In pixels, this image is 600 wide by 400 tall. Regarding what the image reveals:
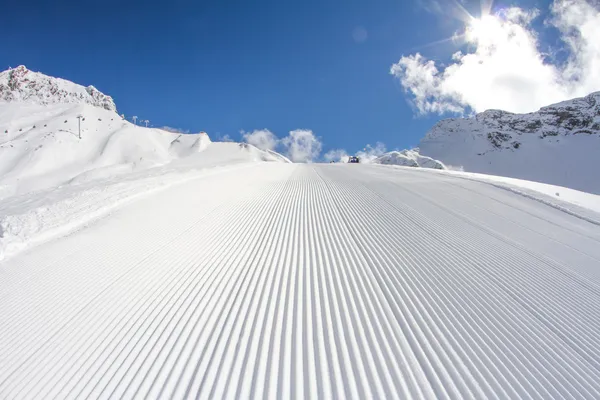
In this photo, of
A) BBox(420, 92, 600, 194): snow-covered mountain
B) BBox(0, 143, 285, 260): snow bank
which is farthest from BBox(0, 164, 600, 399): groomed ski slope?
BBox(420, 92, 600, 194): snow-covered mountain

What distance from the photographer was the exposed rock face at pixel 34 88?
7412cm

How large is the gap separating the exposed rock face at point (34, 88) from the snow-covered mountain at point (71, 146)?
190mm

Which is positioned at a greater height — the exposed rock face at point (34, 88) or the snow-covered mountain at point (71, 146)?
the exposed rock face at point (34, 88)

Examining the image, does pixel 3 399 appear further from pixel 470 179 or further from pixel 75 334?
pixel 470 179

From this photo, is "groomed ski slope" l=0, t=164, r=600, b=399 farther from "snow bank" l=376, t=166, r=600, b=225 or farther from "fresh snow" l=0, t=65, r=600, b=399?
"snow bank" l=376, t=166, r=600, b=225

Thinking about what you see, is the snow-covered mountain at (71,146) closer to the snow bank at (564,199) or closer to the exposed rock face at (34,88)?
the exposed rock face at (34,88)

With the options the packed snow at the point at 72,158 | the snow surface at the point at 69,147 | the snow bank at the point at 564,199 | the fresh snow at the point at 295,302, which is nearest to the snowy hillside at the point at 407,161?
the packed snow at the point at 72,158

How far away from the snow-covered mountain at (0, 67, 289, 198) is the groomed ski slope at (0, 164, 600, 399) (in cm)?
2578

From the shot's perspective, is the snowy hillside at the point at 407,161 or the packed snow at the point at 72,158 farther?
the snowy hillside at the point at 407,161

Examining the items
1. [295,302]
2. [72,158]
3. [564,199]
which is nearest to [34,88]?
[72,158]

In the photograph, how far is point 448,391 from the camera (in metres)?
2.87

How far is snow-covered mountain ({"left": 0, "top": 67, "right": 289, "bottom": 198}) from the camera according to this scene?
127 ft

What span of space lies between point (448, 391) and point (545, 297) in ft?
9.22

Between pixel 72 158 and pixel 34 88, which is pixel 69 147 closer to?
pixel 72 158
